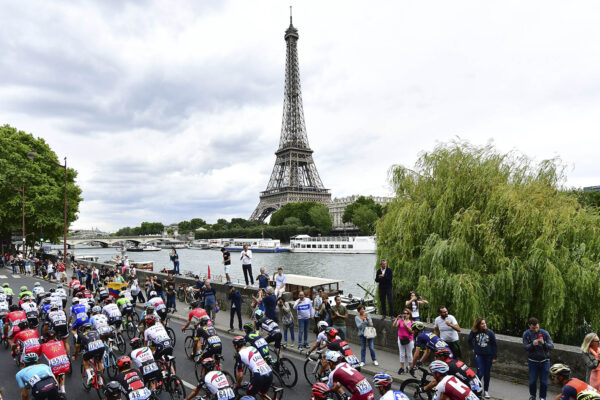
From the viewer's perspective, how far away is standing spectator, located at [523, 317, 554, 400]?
7922mm

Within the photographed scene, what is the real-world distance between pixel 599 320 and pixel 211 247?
13246cm

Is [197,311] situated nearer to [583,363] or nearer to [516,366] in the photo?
[516,366]

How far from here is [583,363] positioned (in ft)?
28.3

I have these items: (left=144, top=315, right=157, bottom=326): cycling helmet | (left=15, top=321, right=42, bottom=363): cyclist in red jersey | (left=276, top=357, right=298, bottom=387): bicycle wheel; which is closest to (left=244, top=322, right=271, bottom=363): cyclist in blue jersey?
(left=276, top=357, right=298, bottom=387): bicycle wheel

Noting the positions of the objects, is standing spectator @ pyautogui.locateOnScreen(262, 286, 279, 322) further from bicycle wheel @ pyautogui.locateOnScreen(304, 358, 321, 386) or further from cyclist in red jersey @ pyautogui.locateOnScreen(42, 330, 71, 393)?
cyclist in red jersey @ pyautogui.locateOnScreen(42, 330, 71, 393)

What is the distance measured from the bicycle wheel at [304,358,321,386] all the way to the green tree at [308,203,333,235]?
369ft

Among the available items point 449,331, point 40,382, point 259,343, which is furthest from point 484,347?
point 40,382

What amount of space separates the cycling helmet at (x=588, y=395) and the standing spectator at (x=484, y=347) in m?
3.36

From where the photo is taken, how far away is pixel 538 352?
26.1ft

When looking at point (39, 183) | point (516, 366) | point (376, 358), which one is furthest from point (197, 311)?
point (39, 183)

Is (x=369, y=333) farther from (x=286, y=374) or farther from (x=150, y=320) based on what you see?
(x=150, y=320)

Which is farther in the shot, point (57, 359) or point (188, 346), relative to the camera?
point (188, 346)

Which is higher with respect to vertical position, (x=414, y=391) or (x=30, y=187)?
(x=30, y=187)

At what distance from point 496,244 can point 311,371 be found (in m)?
7.63
